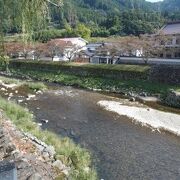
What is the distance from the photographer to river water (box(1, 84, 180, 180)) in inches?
599

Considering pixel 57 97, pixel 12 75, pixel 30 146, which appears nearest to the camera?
pixel 30 146

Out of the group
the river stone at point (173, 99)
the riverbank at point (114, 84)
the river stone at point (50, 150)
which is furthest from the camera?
the riverbank at point (114, 84)

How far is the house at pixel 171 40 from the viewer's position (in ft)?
160

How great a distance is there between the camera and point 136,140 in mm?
19969

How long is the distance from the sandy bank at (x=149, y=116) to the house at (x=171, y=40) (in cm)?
2077

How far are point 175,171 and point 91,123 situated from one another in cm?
903

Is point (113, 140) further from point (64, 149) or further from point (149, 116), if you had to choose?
point (149, 116)

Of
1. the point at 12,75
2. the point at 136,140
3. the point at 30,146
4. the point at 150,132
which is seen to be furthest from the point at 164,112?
the point at 12,75

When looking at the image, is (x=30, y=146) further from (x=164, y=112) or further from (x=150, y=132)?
(x=164, y=112)

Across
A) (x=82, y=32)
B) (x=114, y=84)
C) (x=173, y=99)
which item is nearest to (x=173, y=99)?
(x=173, y=99)

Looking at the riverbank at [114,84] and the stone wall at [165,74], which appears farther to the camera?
the stone wall at [165,74]

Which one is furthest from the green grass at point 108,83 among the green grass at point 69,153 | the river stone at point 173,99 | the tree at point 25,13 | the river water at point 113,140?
the tree at point 25,13

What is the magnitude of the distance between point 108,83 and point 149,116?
15525 mm

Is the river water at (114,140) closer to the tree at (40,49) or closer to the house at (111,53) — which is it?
the house at (111,53)
